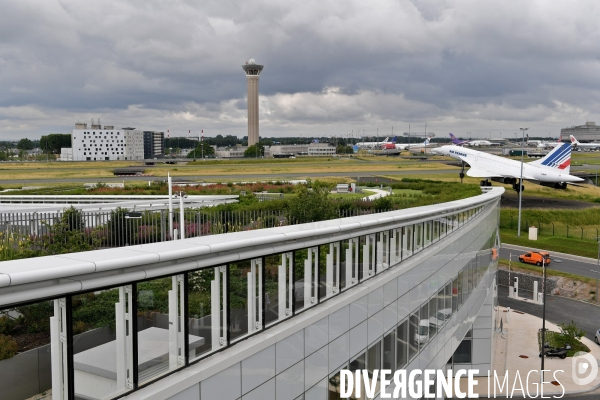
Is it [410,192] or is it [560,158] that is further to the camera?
[560,158]

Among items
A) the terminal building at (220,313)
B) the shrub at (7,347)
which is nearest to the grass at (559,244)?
the terminal building at (220,313)

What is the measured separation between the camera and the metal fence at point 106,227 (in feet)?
62.9

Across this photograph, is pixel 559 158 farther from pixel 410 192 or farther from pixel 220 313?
pixel 220 313

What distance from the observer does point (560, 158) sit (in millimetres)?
70812

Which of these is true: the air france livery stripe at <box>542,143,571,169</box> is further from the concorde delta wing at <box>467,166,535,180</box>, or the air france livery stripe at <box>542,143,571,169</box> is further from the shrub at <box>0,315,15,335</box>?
the shrub at <box>0,315,15,335</box>

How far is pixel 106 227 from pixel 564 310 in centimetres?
3180

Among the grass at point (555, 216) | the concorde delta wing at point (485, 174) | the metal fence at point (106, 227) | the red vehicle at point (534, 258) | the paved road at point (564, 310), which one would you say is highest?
the concorde delta wing at point (485, 174)

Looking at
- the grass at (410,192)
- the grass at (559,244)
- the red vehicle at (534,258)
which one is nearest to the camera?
the grass at (410,192)

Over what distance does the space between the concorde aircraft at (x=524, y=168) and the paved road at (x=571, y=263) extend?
20299 millimetres

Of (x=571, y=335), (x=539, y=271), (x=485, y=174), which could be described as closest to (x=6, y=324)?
(x=571, y=335)

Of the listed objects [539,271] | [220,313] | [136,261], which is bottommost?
[539,271]

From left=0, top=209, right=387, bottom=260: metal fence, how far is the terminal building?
270 inches

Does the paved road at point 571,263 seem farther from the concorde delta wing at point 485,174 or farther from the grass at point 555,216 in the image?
the concorde delta wing at point 485,174

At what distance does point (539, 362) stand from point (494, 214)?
8293 millimetres
